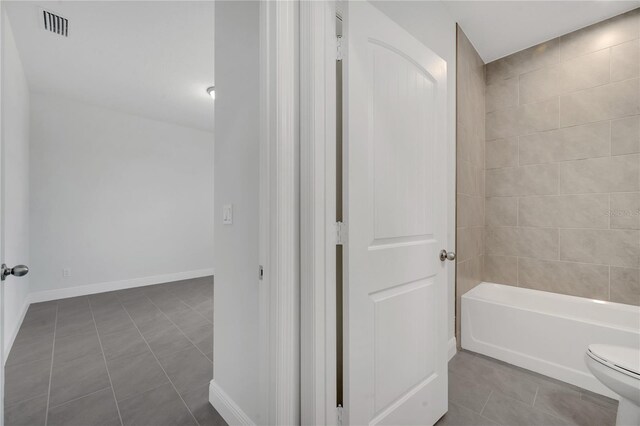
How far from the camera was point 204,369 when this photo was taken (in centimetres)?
207

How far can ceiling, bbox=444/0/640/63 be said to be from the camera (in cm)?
210

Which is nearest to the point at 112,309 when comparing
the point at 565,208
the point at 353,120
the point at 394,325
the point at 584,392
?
the point at 394,325

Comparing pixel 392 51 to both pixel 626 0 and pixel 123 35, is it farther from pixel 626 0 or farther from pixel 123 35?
pixel 123 35

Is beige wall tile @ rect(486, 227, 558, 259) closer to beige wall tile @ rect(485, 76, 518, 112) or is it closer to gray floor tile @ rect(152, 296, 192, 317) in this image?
beige wall tile @ rect(485, 76, 518, 112)

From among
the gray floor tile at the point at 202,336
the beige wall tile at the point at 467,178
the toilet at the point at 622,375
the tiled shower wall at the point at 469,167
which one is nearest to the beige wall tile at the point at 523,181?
the tiled shower wall at the point at 469,167

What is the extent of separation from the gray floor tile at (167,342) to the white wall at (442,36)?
2289 mm

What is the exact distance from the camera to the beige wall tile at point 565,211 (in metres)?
A: 2.27

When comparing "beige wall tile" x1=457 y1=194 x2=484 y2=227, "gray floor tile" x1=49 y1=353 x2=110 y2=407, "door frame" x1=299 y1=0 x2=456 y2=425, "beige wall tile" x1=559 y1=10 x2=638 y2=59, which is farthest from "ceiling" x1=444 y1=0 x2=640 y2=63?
"gray floor tile" x1=49 y1=353 x2=110 y2=407

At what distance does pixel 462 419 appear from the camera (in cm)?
156

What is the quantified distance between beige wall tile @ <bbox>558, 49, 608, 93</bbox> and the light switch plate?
298 cm

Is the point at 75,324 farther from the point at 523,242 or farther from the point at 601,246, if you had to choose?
the point at 601,246

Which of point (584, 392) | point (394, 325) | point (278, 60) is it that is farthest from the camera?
point (584, 392)

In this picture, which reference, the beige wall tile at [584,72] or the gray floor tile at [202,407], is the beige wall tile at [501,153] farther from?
the gray floor tile at [202,407]

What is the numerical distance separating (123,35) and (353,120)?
8.13ft
